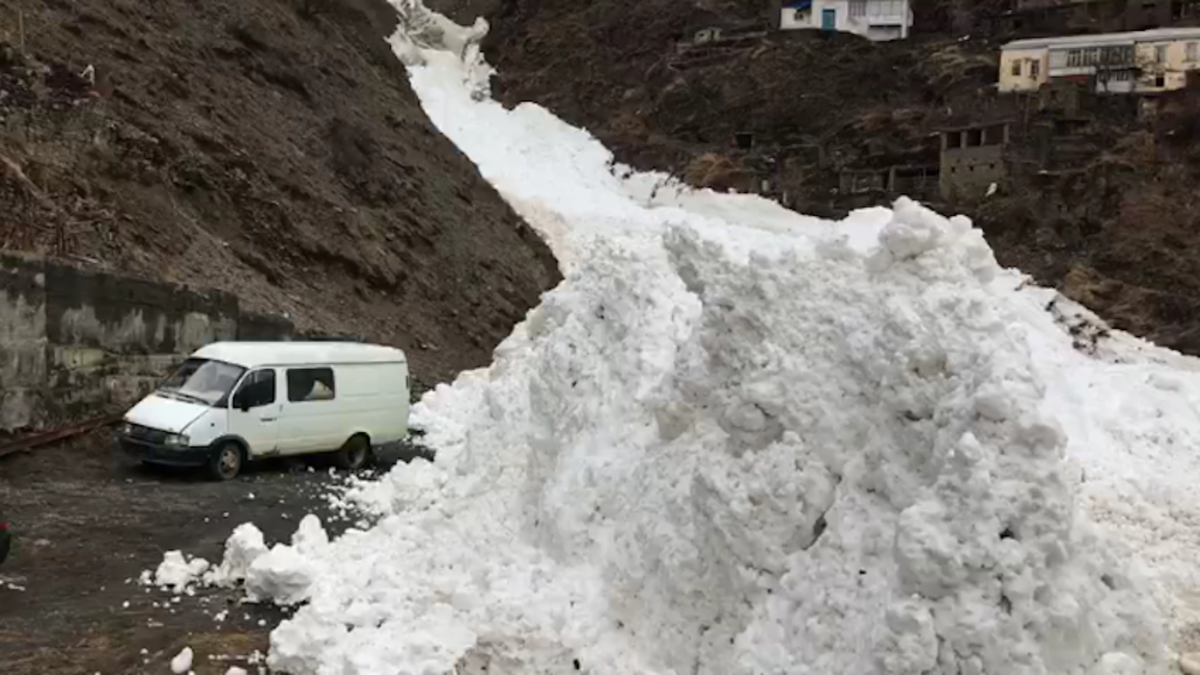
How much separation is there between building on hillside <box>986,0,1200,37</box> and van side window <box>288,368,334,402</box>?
220 feet

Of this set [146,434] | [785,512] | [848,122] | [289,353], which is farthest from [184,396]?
[848,122]

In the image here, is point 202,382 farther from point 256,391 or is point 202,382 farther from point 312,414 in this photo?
point 312,414

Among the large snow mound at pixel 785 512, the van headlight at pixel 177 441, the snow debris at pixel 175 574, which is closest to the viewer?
the large snow mound at pixel 785 512

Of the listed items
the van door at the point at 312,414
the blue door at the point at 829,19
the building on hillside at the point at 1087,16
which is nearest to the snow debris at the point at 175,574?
the van door at the point at 312,414

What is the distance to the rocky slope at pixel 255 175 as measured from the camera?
19094mm

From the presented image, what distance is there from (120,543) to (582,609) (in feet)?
18.9

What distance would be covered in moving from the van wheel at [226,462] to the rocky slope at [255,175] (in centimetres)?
548

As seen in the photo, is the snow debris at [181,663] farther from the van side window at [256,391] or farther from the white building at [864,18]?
the white building at [864,18]

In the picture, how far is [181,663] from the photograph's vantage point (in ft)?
23.2

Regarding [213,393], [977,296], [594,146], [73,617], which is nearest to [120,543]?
[73,617]

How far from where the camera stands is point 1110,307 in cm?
4472

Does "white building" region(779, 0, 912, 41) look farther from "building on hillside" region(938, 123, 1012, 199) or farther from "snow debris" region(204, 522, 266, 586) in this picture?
"snow debris" region(204, 522, 266, 586)

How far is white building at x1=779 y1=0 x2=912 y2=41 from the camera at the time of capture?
73.9 meters

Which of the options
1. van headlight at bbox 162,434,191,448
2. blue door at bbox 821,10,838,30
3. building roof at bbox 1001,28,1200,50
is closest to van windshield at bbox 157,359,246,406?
van headlight at bbox 162,434,191,448
